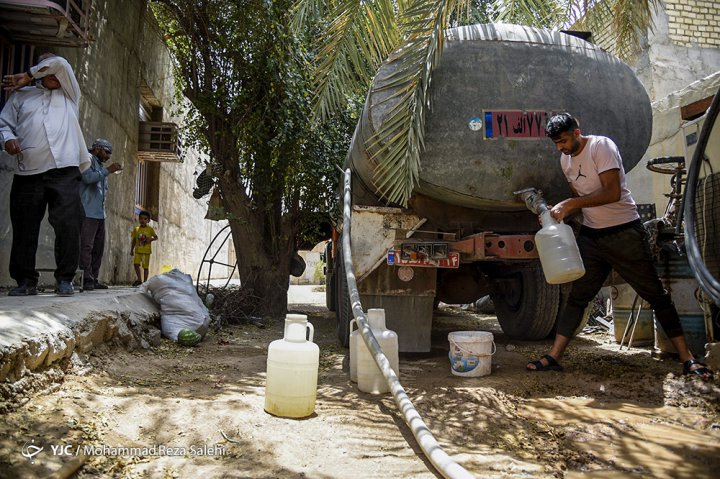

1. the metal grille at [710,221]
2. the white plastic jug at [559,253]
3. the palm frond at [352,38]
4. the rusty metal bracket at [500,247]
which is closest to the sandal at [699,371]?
the metal grille at [710,221]

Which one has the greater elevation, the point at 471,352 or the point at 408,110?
the point at 408,110

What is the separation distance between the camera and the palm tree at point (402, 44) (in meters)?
3.30

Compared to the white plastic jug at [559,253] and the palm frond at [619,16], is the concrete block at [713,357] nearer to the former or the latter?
the white plastic jug at [559,253]

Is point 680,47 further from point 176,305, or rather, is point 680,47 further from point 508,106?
point 176,305

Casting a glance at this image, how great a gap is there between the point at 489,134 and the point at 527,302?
1.97 metres

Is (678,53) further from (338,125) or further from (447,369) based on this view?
(447,369)

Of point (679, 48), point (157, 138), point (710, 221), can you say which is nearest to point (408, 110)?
point (710, 221)

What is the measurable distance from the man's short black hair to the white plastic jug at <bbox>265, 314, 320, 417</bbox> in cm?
169

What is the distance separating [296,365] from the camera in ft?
8.21

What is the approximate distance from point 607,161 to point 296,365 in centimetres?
201

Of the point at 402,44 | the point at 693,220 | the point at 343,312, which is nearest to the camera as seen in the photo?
the point at 693,220

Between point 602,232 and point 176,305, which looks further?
point 176,305

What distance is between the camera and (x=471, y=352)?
3.34 metres

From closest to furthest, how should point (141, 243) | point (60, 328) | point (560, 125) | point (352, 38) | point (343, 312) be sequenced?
point (60, 328) → point (560, 125) → point (352, 38) → point (343, 312) → point (141, 243)
